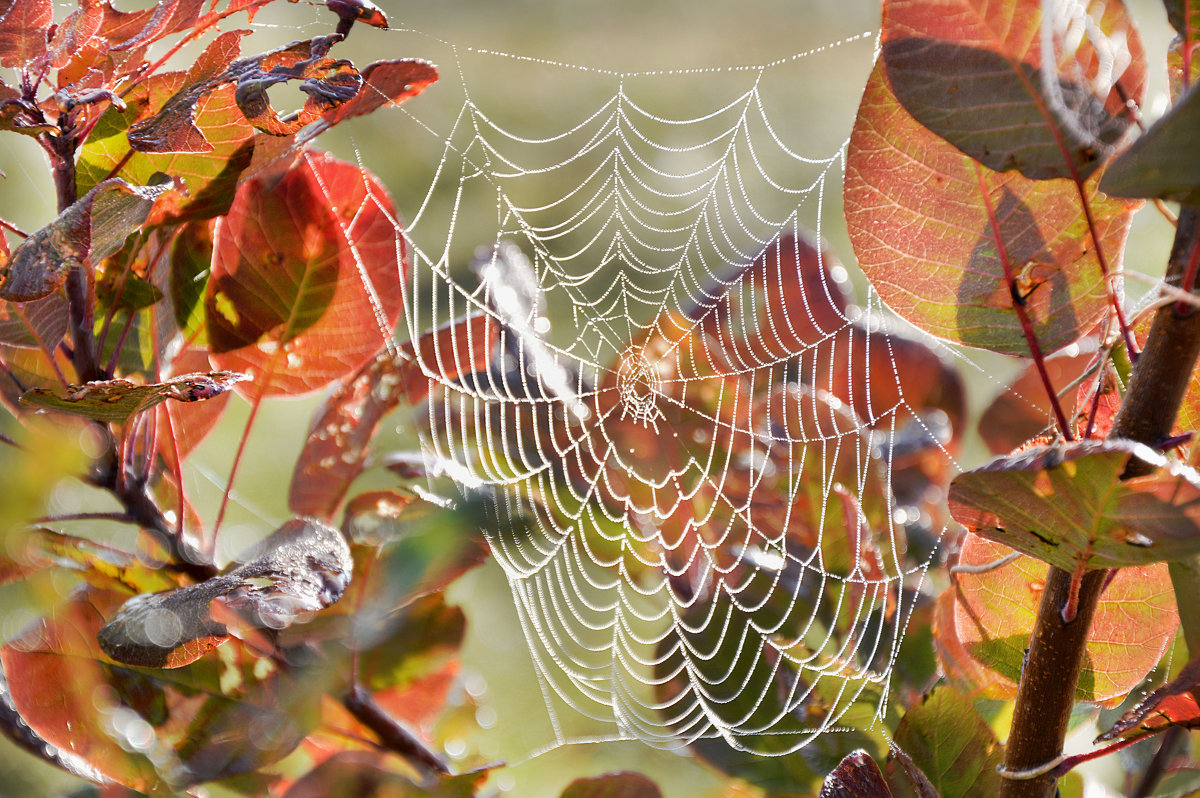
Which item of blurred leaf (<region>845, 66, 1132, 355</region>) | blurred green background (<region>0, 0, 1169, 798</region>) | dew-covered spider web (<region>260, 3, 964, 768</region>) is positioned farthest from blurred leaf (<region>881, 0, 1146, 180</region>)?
blurred green background (<region>0, 0, 1169, 798</region>)

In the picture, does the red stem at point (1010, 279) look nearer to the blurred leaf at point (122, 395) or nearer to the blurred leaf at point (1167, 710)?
the blurred leaf at point (1167, 710)

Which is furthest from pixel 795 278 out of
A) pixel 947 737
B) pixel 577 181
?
pixel 577 181

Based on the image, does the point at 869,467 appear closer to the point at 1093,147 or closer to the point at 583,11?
the point at 1093,147

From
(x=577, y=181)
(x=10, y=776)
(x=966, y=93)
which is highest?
(x=966, y=93)

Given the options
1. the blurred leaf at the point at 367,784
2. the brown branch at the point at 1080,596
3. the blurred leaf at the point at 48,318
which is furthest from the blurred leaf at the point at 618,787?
the blurred leaf at the point at 48,318

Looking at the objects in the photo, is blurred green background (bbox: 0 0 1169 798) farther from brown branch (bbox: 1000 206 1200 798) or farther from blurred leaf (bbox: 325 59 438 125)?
brown branch (bbox: 1000 206 1200 798)

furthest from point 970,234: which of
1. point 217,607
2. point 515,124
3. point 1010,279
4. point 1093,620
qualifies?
point 515,124

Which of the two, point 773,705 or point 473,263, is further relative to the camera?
point 473,263

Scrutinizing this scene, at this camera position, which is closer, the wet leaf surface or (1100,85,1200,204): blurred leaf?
(1100,85,1200,204): blurred leaf
